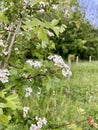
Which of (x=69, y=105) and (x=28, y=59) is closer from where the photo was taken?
(x=28, y=59)

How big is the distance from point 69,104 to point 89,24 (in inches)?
631

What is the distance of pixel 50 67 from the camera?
2.01 meters

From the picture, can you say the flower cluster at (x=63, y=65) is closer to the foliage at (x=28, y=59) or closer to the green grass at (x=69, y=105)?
the foliage at (x=28, y=59)

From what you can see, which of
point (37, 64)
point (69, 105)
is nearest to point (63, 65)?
point (37, 64)

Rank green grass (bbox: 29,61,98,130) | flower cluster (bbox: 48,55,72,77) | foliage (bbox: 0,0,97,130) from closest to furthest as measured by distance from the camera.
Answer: foliage (bbox: 0,0,97,130)
flower cluster (bbox: 48,55,72,77)
green grass (bbox: 29,61,98,130)

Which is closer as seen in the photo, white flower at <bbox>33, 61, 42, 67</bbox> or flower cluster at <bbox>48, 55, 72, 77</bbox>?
flower cluster at <bbox>48, 55, 72, 77</bbox>

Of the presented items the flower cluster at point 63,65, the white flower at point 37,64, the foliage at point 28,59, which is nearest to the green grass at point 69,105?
the foliage at point 28,59

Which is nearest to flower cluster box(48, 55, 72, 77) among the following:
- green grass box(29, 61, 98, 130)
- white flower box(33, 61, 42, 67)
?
white flower box(33, 61, 42, 67)

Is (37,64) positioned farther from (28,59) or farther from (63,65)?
(28,59)

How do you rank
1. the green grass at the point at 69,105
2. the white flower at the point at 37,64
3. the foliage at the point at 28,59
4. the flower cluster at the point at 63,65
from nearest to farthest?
the foliage at the point at 28,59
the flower cluster at the point at 63,65
the white flower at the point at 37,64
the green grass at the point at 69,105

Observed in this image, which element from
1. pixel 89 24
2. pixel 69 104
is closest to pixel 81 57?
pixel 89 24

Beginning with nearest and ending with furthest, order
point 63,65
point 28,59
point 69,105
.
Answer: point 63,65 → point 28,59 → point 69,105

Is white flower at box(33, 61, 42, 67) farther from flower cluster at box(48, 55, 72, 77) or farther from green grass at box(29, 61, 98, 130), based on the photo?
green grass at box(29, 61, 98, 130)

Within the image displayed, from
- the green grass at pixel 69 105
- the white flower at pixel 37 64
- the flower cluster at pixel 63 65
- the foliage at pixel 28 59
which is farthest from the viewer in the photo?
the green grass at pixel 69 105
